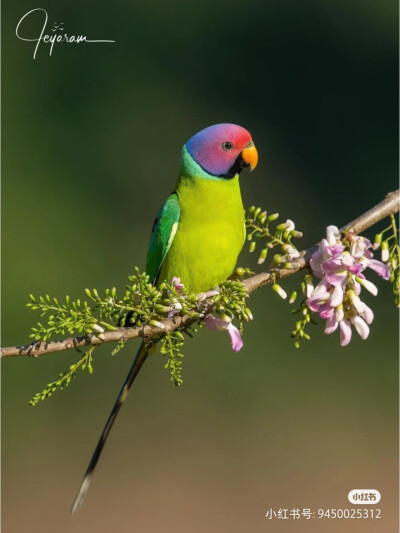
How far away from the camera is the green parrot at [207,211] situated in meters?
2.89

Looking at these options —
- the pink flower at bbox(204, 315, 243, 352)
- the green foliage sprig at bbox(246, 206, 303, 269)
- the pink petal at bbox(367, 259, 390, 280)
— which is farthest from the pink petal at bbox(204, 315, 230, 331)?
the pink petal at bbox(367, 259, 390, 280)

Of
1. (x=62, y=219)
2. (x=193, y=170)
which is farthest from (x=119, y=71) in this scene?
(x=193, y=170)

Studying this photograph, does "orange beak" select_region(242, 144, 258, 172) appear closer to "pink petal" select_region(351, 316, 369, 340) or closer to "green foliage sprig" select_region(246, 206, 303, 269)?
"green foliage sprig" select_region(246, 206, 303, 269)

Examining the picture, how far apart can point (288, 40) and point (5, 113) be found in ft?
8.66

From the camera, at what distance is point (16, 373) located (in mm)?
6711

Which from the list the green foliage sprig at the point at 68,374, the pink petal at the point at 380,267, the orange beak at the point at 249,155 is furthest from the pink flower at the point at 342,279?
the orange beak at the point at 249,155

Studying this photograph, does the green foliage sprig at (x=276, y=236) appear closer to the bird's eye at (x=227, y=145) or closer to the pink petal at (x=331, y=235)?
the pink petal at (x=331, y=235)

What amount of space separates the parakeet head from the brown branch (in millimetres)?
791

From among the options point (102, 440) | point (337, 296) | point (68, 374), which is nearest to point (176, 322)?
point (68, 374)

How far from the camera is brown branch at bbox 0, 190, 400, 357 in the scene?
1.99m

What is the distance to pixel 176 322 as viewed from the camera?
2152mm

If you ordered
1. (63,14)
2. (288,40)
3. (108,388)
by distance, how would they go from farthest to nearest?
(288,40)
(63,14)
(108,388)

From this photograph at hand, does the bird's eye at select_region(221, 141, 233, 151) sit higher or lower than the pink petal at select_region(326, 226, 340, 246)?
higher

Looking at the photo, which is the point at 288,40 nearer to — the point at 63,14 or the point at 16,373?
the point at 63,14
